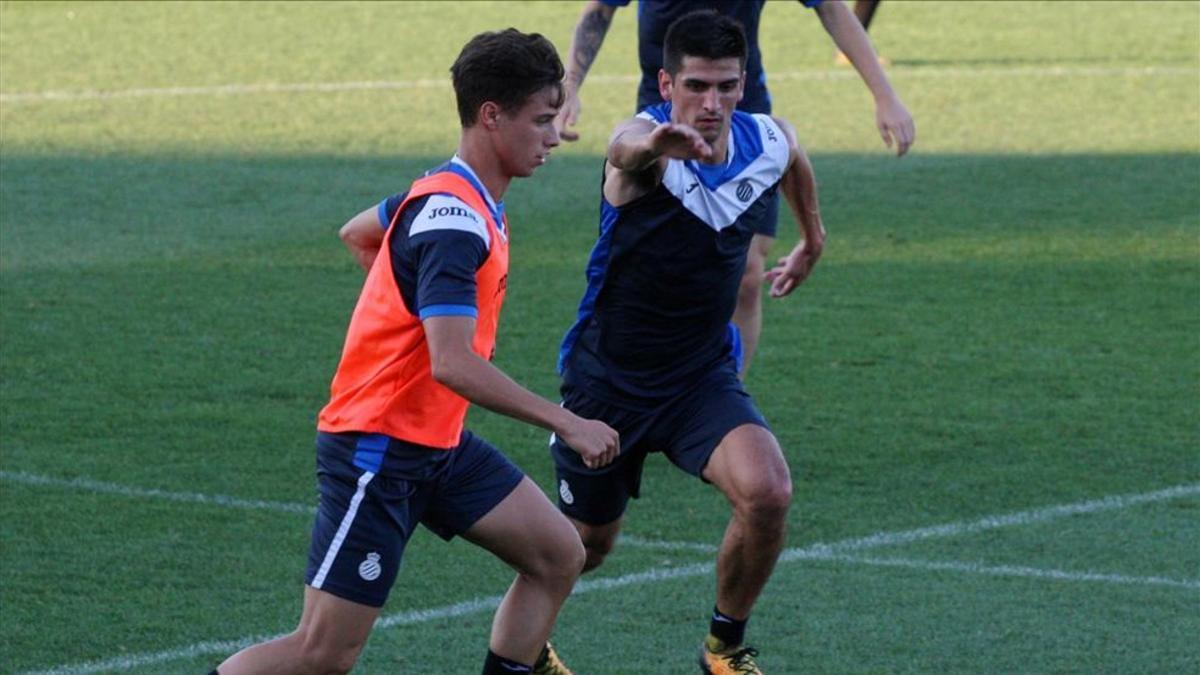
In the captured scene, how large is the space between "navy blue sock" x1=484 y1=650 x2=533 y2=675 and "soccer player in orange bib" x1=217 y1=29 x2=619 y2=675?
48 cm

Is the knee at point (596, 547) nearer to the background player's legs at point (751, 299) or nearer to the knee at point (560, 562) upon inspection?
the knee at point (560, 562)

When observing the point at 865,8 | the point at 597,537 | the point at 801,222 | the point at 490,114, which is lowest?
the point at 865,8

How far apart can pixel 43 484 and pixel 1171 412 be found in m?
4.68

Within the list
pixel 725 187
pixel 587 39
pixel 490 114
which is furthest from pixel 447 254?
pixel 587 39

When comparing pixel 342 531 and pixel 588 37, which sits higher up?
pixel 342 531

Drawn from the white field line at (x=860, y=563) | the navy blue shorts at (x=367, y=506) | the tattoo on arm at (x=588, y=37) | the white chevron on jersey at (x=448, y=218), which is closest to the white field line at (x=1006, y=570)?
the white field line at (x=860, y=563)

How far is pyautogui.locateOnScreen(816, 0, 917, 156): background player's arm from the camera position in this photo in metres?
8.17

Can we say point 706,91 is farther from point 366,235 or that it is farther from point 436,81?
point 436,81

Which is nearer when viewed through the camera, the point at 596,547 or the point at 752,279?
the point at 596,547

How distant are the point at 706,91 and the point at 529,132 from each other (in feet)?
3.78

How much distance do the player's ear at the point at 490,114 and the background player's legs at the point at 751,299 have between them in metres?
3.93

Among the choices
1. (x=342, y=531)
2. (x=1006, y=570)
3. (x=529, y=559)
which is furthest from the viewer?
(x=1006, y=570)

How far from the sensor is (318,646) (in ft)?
17.3

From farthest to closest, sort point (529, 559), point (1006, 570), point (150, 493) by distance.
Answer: point (150, 493)
point (1006, 570)
point (529, 559)
